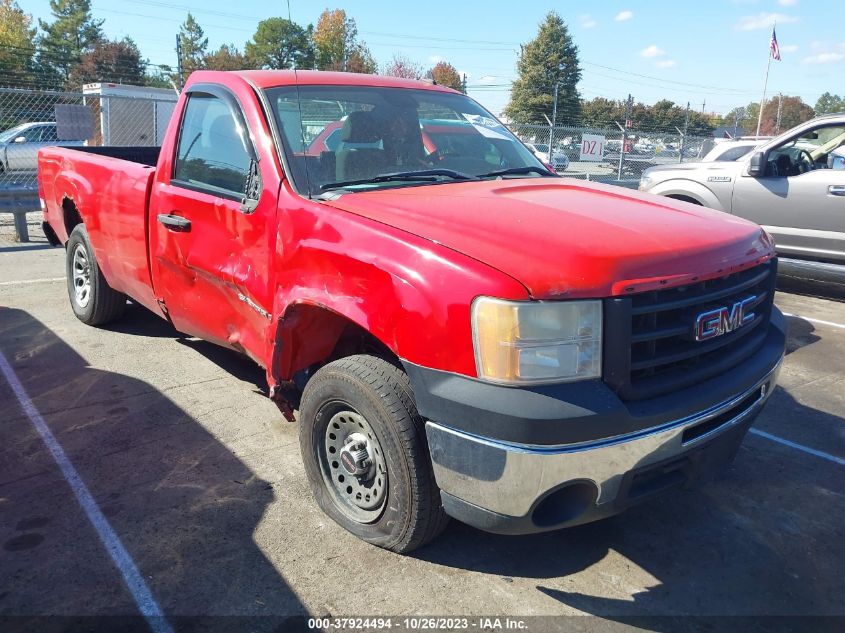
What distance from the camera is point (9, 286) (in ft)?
23.6

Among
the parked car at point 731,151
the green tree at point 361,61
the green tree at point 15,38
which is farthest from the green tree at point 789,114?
the parked car at point 731,151

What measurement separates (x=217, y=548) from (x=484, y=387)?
1457 millimetres

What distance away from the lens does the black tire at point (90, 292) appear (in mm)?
5449

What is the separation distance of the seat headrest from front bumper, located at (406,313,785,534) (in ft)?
5.08

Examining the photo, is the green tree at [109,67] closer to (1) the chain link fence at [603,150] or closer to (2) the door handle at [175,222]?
(1) the chain link fence at [603,150]

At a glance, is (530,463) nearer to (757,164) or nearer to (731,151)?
(757,164)

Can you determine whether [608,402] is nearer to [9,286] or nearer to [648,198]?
[648,198]

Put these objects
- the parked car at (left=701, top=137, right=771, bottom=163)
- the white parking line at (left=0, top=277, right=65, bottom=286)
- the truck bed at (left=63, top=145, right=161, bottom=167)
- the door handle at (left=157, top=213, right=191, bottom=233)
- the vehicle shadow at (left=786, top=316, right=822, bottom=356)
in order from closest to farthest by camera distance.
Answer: the door handle at (left=157, top=213, right=191, bottom=233) → the vehicle shadow at (left=786, top=316, right=822, bottom=356) → the truck bed at (left=63, top=145, right=161, bottom=167) → the white parking line at (left=0, top=277, right=65, bottom=286) → the parked car at (left=701, top=137, right=771, bottom=163)

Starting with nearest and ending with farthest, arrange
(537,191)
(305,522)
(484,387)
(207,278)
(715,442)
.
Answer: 1. (484,387)
2. (715,442)
3. (305,522)
4. (537,191)
5. (207,278)

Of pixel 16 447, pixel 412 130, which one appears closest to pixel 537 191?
pixel 412 130

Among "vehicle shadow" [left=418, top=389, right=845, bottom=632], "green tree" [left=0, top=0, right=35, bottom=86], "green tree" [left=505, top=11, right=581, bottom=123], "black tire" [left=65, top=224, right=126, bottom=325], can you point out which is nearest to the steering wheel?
"vehicle shadow" [left=418, top=389, right=845, bottom=632]

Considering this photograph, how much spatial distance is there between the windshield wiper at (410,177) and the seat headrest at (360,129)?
27 centimetres

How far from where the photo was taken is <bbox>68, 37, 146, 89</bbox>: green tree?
162ft

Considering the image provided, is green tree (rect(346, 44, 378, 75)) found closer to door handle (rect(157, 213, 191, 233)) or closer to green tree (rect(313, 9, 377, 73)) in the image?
green tree (rect(313, 9, 377, 73))
